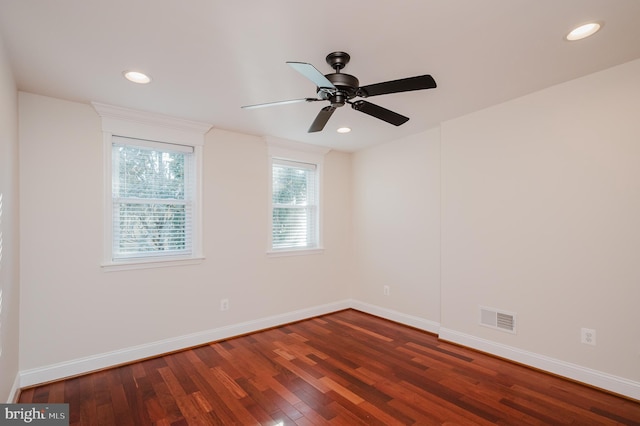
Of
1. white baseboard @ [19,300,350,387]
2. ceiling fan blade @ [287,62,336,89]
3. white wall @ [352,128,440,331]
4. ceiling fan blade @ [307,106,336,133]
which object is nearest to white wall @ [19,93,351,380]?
white baseboard @ [19,300,350,387]

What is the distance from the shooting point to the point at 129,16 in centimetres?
Result: 170

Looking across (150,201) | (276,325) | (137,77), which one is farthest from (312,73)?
(276,325)

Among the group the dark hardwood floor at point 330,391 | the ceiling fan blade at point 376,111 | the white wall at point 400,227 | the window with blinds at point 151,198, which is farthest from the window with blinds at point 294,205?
the ceiling fan blade at point 376,111

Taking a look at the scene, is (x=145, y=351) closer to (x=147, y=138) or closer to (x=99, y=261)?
(x=99, y=261)

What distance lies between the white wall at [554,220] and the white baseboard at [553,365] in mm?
41

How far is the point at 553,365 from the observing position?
2656 mm

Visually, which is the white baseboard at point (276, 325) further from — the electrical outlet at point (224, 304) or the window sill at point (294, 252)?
the window sill at point (294, 252)

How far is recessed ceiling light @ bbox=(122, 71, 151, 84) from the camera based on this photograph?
7.63 feet

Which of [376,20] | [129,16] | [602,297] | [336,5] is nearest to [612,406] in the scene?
[602,297]

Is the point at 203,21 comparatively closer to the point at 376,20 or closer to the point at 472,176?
the point at 376,20

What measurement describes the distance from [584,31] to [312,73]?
1642 mm

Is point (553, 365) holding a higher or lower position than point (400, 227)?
lower

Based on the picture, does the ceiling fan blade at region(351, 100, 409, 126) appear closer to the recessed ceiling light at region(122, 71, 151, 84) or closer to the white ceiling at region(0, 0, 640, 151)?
the white ceiling at region(0, 0, 640, 151)

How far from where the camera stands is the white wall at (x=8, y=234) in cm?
196
